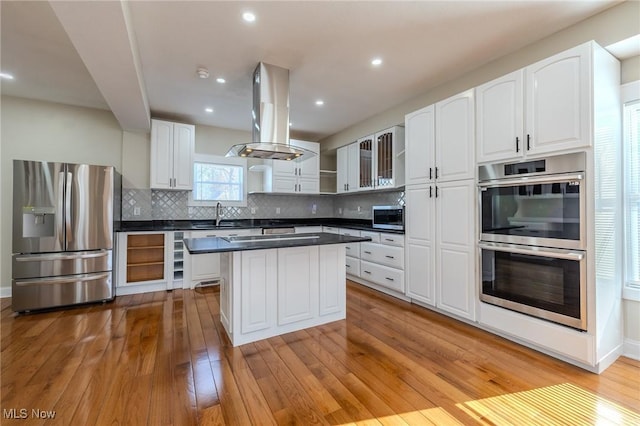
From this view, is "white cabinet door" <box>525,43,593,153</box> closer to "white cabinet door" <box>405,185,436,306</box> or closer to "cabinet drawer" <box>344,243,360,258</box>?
"white cabinet door" <box>405,185,436,306</box>

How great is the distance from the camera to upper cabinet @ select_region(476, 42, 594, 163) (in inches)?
81.4

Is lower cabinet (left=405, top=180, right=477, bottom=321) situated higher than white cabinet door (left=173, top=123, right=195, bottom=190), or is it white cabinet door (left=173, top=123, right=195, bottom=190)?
white cabinet door (left=173, top=123, right=195, bottom=190)

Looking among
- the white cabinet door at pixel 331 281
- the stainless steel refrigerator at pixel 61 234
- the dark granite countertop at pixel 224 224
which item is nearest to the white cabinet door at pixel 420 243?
the dark granite countertop at pixel 224 224

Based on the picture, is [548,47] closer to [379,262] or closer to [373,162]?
[373,162]

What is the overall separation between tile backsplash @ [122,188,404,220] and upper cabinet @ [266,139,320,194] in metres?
0.49

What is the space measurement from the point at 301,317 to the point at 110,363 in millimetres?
1547

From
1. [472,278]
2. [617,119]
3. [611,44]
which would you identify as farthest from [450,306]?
[611,44]

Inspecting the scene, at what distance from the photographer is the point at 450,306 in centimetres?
298


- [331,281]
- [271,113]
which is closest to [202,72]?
[271,113]

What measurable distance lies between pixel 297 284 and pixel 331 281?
399mm

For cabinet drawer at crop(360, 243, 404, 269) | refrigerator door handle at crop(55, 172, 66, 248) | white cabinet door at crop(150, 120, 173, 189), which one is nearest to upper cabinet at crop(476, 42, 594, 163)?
cabinet drawer at crop(360, 243, 404, 269)

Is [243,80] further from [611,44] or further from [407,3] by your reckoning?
[611,44]

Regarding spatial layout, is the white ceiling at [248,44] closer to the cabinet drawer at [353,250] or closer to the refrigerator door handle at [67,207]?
the refrigerator door handle at [67,207]

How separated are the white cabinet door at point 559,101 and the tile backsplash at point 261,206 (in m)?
2.22
